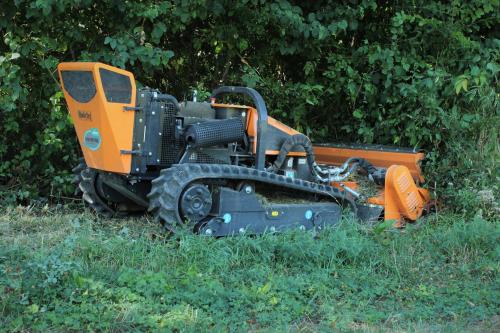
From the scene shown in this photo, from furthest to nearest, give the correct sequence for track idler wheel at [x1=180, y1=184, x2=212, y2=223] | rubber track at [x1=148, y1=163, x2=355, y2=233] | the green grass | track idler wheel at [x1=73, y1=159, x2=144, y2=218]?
track idler wheel at [x1=73, y1=159, x2=144, y2=218] < track idler wheel at [x1=180, y1=184, x2=212, y2=223] < rubber track at [x1=148, y1=163, x2=355, y2=233] < the green grass

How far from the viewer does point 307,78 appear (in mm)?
9883

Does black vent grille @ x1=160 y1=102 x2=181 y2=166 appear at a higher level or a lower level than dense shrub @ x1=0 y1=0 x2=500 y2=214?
lower

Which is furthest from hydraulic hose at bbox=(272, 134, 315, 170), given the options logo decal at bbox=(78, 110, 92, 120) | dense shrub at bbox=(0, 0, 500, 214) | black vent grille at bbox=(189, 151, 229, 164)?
logo decal at bbox=(78, 110, 92, 120)

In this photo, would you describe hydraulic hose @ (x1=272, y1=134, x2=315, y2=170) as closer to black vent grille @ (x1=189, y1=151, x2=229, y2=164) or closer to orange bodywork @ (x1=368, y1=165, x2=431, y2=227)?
black vent grille @ (x1=189, y1=151, x2=229, y2=164)

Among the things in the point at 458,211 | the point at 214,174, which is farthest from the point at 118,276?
the point at 458,211

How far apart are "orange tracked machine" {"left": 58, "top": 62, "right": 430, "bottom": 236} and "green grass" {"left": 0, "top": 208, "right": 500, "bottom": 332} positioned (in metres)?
0.36

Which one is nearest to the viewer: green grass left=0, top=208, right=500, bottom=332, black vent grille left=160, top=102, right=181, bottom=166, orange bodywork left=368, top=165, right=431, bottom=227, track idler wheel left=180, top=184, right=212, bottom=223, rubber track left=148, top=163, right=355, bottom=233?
green grass left=0, top=208, right=500, bottom=332

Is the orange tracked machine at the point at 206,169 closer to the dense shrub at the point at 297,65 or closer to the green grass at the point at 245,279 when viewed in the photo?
the green grass at the point at 245,279

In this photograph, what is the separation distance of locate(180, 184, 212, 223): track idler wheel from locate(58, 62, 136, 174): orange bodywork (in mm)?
674

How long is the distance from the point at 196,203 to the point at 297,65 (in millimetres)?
4558

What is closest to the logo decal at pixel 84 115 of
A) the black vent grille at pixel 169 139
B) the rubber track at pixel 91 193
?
the black vent grille at pixel 169 139

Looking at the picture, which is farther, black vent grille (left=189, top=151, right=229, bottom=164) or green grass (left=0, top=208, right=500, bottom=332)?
black vent grille (left=189, top=151, right=229, bottom=164)

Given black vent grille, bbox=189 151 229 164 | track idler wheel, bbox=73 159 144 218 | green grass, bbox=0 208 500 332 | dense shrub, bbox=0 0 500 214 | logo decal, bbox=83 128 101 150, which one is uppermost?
dense shrub, bbox=0 0 500 214

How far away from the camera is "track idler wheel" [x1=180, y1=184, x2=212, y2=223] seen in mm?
6320
